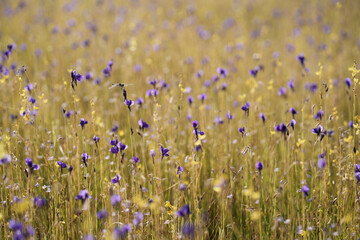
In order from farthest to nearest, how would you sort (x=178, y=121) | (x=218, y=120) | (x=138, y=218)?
1. (x=218, y=120)
2. (x=178, y=121)
3. (x=138, y=218)

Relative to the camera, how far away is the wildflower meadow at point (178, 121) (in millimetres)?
1985

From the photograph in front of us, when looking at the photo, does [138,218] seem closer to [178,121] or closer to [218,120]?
[178,121]

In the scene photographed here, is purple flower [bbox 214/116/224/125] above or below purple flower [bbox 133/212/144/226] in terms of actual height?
above

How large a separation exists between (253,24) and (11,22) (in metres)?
4.88

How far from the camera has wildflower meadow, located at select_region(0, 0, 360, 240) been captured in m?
1.99

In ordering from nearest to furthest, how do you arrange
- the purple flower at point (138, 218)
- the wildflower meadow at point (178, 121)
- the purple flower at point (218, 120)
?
the purple flower at point (138, 218) → the wildflower meadow at point (178, 121) → the purple flower at point (218, 120)

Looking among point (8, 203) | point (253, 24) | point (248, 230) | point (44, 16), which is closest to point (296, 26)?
point (253, 24)

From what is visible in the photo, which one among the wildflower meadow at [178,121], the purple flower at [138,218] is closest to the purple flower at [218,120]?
the wildflower meadow at [178,121]

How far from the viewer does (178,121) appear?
8.92 feet

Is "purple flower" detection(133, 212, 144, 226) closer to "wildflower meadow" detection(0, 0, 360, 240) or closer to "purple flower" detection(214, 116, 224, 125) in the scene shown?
"wildflower meadow" detection(0, 0, 360, 240)

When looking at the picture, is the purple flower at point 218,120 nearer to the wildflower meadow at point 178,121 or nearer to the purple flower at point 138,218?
the wildflower meadow at point 178,121

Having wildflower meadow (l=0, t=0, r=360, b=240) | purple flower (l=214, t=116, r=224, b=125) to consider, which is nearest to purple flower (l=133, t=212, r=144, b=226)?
wildflower meadow (l=0, t=0, r=360, b=240)

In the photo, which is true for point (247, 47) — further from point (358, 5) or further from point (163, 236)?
point (163, 236)

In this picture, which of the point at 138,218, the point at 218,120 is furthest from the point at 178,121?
the point at 138,218
